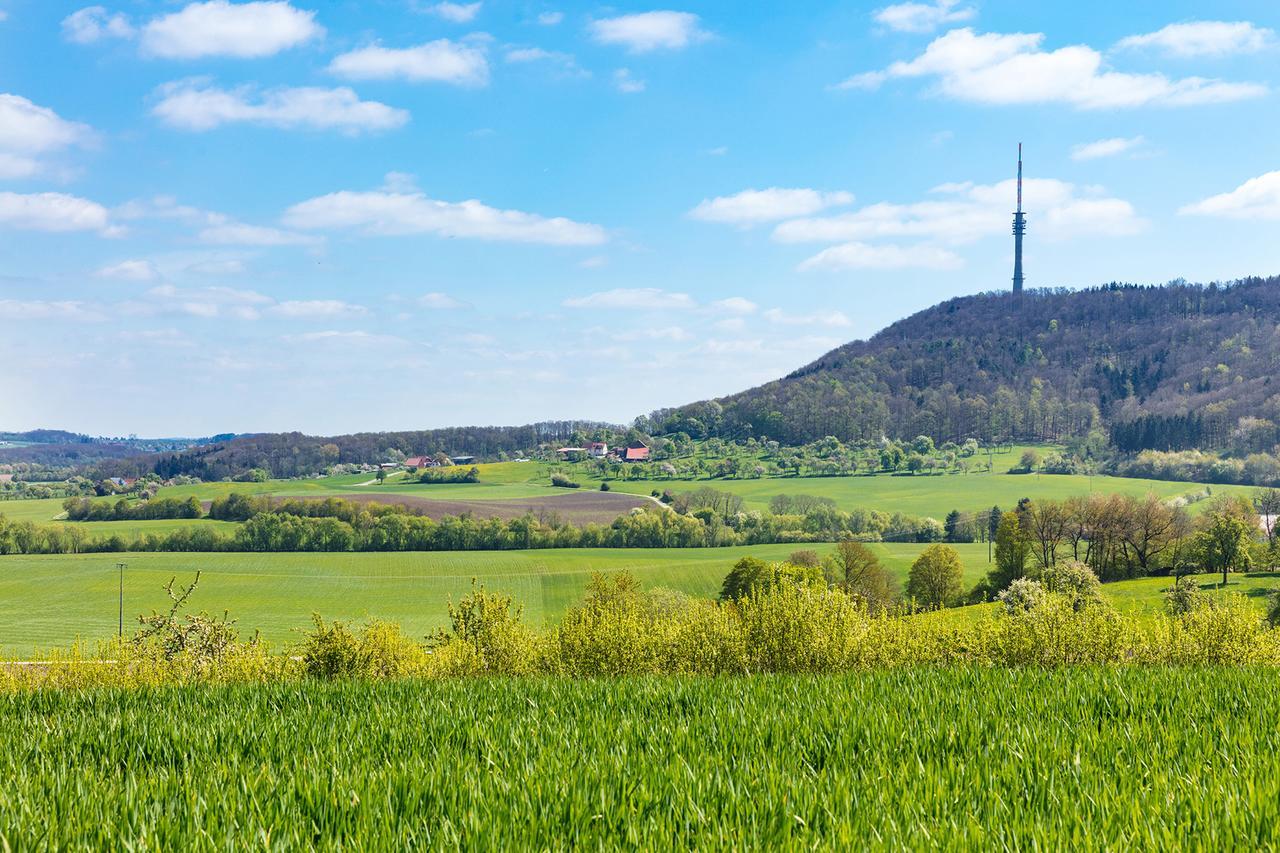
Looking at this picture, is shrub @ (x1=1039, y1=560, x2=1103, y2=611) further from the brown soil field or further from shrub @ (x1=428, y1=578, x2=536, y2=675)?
the brown soil field

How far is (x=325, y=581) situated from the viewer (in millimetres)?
96812

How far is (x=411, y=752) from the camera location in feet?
28.9

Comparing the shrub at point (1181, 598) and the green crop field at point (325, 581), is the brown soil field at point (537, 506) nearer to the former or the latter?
the green crop field at point (325, 581)

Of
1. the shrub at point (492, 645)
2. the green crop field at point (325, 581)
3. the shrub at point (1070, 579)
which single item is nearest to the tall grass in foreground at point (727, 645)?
the shrub at point (492, 645)

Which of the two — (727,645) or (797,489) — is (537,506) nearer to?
(797,489)

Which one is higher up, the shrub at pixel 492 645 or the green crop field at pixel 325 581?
the shrub at pixel 492 645

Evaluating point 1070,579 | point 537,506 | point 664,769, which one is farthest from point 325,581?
point 664,769

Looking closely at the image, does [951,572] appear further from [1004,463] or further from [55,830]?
[1004,463]

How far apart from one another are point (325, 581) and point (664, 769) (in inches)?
3837

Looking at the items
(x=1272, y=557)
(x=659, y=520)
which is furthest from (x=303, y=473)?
(x=1272, y=557)

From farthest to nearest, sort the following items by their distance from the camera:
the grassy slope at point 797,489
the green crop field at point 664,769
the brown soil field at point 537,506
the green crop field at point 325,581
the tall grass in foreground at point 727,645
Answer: the grassy slope at point 797,489 → the brown soil field at point 537,506 → the green crop field at point 325,581 → the tall grass in foreground at point 727,645 → the green crop field at point 664,769

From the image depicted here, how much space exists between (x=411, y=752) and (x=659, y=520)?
116773mm

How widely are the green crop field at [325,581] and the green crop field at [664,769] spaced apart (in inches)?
2628

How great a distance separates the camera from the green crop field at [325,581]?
80938mm
